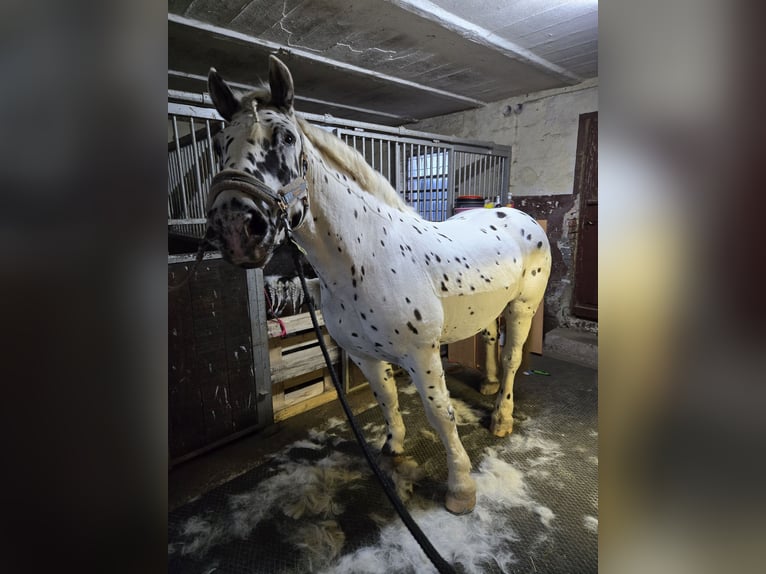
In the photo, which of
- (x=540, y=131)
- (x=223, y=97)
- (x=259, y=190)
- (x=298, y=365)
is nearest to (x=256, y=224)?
(x=259, y=190)

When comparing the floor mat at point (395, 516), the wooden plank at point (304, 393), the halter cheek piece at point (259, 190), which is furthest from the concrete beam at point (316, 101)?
the floor mat at point (395, 516)

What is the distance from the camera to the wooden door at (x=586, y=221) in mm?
2932

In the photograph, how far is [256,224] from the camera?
863 mm

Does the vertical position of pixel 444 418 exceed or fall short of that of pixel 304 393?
it exceeds it

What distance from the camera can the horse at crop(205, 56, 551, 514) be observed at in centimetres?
89

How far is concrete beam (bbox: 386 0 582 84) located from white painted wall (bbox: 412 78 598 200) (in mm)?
281

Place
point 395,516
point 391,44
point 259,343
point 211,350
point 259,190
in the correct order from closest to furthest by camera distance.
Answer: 1. point 259,190
2. point 395,516
3. point 211,350
4. point 259,343
5. point 391,44

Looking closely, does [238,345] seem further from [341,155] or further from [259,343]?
[341,155]

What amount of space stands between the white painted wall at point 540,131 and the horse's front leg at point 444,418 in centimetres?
252

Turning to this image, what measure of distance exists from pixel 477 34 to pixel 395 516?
8.10 feet

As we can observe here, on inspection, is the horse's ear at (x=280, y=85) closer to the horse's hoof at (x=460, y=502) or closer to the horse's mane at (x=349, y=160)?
the horse's mane at (x=349, y=160)
